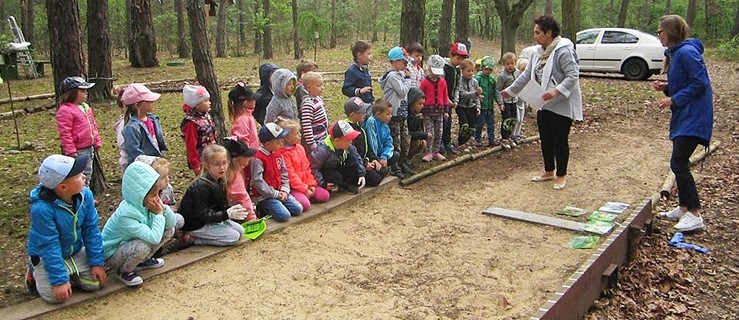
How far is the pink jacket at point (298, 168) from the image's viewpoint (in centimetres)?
557

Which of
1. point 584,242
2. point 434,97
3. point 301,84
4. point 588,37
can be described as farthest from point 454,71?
point 588,37

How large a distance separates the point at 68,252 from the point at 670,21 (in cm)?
529

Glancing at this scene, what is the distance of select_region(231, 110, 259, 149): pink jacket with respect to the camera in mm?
5621

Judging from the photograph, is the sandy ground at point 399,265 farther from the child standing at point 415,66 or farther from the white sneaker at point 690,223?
the child standing at point 415,66

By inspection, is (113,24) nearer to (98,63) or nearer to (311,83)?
(98,63)

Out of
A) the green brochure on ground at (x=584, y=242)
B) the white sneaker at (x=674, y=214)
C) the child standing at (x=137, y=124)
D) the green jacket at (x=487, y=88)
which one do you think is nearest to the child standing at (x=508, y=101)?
the green jacket at (x=487, y=88)

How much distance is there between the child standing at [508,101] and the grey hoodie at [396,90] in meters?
1.83

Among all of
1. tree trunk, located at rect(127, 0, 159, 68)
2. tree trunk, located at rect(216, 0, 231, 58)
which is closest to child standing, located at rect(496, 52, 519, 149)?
tree trunk, located at rect(127, 0, 159, 68)

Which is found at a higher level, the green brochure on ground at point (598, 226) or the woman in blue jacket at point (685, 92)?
the woman in blue jacket at point (685, 92)

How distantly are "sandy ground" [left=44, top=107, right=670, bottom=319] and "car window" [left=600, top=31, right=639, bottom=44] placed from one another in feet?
37.1

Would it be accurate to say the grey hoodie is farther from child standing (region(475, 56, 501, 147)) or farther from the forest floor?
child standing (region(475, 56, 501, 147))

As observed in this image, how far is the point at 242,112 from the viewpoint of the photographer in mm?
5723

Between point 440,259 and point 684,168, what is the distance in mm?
2678

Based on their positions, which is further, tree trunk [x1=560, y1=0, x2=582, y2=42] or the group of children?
tree trunk [x1=560, y1=0, x2=582, y2=42]
